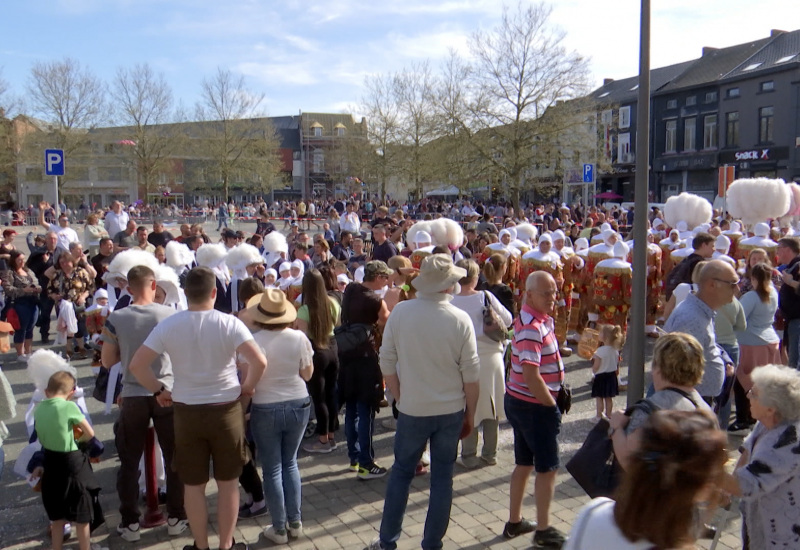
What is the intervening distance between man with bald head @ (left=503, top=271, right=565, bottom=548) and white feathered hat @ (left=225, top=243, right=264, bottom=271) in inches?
186

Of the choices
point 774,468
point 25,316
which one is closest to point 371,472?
point 774,468

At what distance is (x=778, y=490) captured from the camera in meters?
2.86

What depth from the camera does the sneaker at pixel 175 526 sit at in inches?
168

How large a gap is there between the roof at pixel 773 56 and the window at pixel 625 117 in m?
7.25

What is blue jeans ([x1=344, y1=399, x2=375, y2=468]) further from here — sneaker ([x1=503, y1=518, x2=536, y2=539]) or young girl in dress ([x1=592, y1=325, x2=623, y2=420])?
young girl in dress ([x1=592, y1=325, x2=623, y2=420])

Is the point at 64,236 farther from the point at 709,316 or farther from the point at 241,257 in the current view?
the point at 709,316

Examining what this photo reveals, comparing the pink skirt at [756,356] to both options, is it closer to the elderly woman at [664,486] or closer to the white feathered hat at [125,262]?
the elderly woman at [664,486]

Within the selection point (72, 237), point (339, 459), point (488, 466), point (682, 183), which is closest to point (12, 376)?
point (72, 237)

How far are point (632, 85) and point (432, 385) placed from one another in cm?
4726

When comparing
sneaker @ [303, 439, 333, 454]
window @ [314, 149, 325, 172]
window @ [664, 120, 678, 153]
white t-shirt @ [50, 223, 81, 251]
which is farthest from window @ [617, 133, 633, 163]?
sneaker @ [303, 439, 333, 454]

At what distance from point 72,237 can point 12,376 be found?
366 cm

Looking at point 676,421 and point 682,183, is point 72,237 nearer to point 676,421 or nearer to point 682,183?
point 676,421

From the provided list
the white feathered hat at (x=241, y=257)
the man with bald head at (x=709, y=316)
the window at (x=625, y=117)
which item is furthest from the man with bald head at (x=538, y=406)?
the window at (x=625, y=117)

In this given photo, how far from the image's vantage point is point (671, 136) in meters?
41.4
